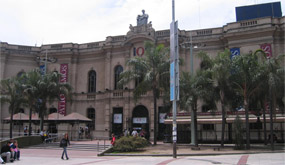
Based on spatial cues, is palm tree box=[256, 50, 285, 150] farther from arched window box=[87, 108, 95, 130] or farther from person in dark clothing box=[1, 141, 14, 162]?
arched window box=[87, 108, 95, 130]

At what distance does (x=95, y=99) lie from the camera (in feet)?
134

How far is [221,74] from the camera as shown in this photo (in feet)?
76.1

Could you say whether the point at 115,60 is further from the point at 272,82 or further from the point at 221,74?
the point at 272,82

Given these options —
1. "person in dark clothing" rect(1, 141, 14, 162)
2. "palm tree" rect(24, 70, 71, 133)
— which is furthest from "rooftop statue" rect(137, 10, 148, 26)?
"person in dark clothing" rect(1, 141, 14, 162)

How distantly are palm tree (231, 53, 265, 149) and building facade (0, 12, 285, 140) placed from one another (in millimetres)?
9555

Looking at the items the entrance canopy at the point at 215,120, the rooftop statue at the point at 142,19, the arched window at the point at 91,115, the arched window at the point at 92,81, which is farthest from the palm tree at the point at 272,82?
the arched window at the point at 92,81

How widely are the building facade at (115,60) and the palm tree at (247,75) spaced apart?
955 cm

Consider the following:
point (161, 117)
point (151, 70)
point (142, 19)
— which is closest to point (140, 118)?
point (161, 117)

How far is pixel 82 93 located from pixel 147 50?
55.5 ft

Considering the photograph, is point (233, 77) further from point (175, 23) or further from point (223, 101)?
point (175, 23)

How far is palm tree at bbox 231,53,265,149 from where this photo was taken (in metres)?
23.2

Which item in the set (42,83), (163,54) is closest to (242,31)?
(163,54)

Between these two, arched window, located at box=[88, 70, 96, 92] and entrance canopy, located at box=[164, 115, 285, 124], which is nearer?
entrance canopy, located at box=[164, 115, 285, 124]

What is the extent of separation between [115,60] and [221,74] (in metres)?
19.9
